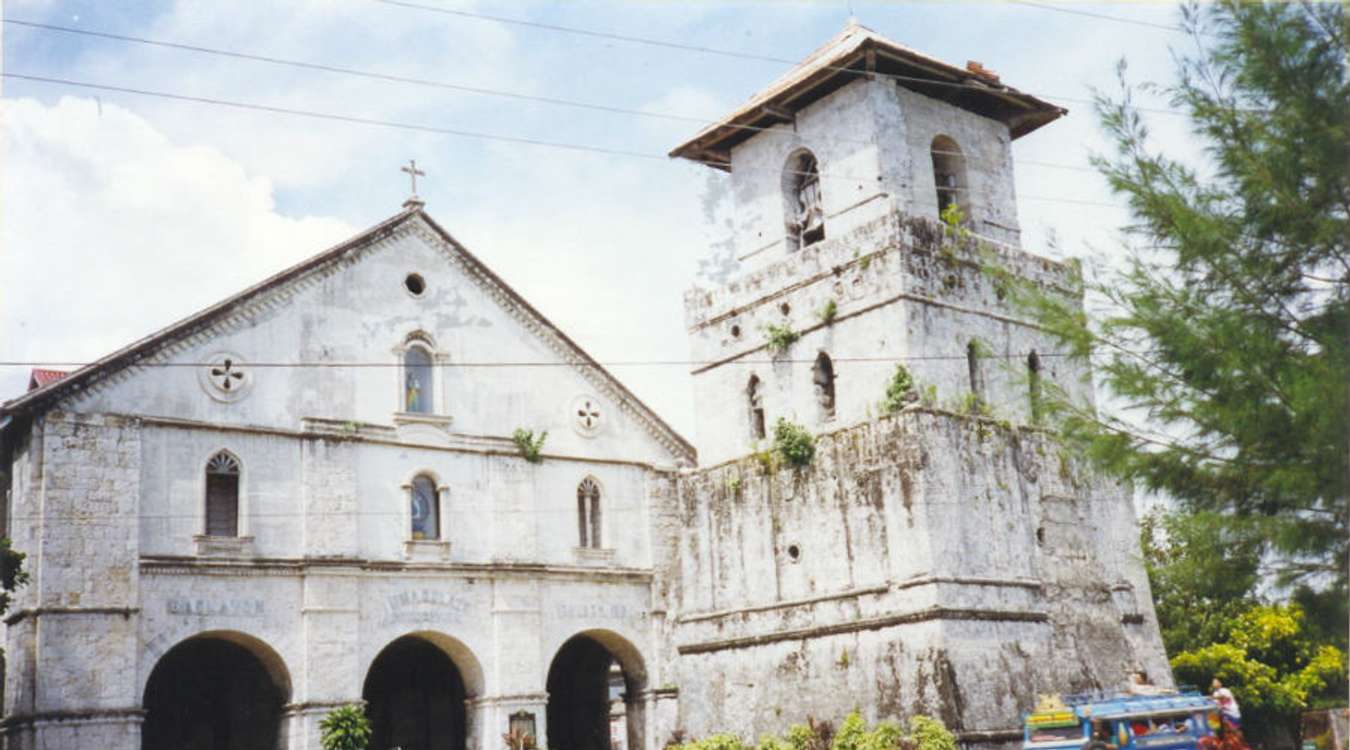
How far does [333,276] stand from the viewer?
23.9 metres

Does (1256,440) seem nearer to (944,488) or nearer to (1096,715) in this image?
(1096,715)

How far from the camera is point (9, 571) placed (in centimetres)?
1892

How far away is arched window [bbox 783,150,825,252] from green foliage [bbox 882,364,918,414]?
3.71 meters

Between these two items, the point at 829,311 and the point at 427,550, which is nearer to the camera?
the point at 829,311

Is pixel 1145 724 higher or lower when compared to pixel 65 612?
lower

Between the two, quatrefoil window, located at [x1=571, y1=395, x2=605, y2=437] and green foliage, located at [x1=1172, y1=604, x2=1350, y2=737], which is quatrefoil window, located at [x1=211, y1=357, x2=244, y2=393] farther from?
green foliage, located at [x1=1172, y1=604, x2=1350, y2=737]

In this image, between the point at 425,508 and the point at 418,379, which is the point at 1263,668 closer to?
the point at 425,508

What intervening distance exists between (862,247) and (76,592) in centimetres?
1314

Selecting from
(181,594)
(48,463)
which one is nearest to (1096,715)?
(181,594)

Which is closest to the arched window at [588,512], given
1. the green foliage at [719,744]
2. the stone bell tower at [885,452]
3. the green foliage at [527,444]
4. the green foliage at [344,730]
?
the green foliage at [527,444]

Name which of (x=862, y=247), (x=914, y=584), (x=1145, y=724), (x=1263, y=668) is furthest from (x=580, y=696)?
(x=1145, y=724)

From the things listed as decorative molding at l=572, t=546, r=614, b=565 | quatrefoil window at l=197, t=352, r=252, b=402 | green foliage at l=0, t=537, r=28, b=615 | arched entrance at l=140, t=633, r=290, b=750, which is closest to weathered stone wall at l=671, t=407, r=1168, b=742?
decorative molding at l=572, t=546, r=614, b=565

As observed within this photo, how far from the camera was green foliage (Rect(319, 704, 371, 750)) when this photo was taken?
70.5ft

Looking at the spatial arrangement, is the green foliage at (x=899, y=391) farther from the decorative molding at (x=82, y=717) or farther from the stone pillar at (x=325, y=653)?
the decorative molding at (x=82, y=717)
